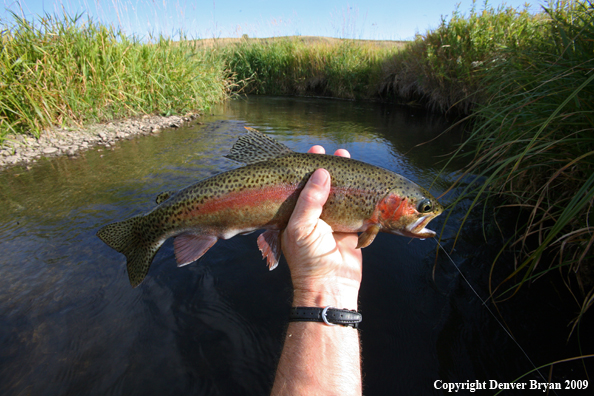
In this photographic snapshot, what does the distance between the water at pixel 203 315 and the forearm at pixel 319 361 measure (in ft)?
2.92

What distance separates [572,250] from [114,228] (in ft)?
14.1

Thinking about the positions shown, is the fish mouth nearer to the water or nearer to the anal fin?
the water

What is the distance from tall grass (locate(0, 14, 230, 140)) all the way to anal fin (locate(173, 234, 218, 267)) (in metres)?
6.50

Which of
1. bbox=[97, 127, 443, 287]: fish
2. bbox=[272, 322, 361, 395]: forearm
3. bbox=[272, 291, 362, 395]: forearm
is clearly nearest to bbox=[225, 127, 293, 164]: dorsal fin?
bbox=[97, 127, 443, 287]: fish

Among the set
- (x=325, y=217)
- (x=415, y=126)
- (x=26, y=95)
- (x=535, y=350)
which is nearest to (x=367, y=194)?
(x=325, y=217)

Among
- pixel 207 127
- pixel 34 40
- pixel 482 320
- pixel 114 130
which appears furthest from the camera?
pixel 207 127

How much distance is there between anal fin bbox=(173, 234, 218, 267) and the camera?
2.53 metres


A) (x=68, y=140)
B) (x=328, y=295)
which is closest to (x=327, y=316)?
(x=328, y=295)

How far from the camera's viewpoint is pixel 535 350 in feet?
8.94

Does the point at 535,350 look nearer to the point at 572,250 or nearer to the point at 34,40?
the point at 572,250

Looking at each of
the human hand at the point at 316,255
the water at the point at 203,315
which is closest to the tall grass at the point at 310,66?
the water at the point at 203,315

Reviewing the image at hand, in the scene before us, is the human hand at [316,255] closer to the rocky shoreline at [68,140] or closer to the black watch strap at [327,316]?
the black watch strap at [327,316]

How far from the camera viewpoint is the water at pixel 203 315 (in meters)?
2.62

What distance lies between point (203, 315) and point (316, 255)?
1.64m
